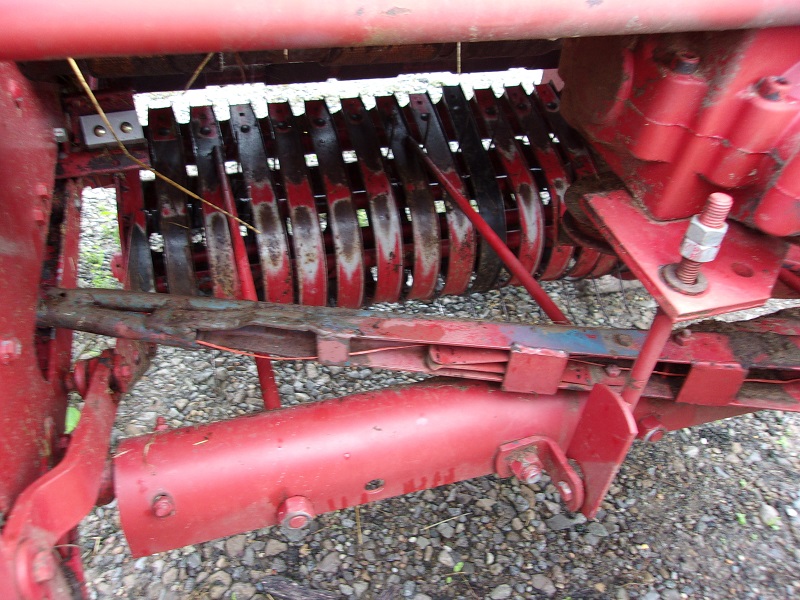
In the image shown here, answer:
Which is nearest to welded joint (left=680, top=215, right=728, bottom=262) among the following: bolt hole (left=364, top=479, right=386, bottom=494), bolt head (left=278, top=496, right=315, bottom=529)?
bolt hole (left=364, top=479, right=386, bottom=494)

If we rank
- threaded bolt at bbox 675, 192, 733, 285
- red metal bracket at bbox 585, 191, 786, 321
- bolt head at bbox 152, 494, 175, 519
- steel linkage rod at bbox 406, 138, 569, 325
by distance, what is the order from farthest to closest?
steel linkage rod at bbox 406, 138, 569, 325 < bolt head at bbox 152, 494, 175, 519 < red metal bracket at bbox 585, 191, 786, 321 < threaded bolt at bbox 675, 192, 733, 285

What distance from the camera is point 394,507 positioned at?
7.04 feet

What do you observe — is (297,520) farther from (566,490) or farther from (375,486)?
(566,490)

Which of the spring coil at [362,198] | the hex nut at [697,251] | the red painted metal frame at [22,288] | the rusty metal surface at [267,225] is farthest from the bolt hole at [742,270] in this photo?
the red painted metal frame at [22,288]

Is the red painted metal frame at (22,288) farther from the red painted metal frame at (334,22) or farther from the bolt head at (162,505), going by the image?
the red painted metal frame at (334,22)

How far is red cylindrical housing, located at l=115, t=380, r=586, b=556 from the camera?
1325 millimetres

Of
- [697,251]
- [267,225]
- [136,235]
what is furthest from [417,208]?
[697,251]

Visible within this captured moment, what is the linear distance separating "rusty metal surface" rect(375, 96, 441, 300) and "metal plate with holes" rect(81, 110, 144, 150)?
89 cm

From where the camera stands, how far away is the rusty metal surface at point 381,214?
205 cm

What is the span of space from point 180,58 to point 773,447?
8.23ft

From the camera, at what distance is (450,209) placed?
6.95 ft

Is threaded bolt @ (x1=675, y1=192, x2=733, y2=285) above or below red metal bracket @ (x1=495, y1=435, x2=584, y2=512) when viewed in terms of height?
above

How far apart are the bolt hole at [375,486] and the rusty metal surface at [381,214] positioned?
2.67 feet

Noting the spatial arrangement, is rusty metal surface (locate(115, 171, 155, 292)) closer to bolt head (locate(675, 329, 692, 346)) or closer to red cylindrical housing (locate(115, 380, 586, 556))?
red cylindrical housing (locate(115, 380, 586, 556))
